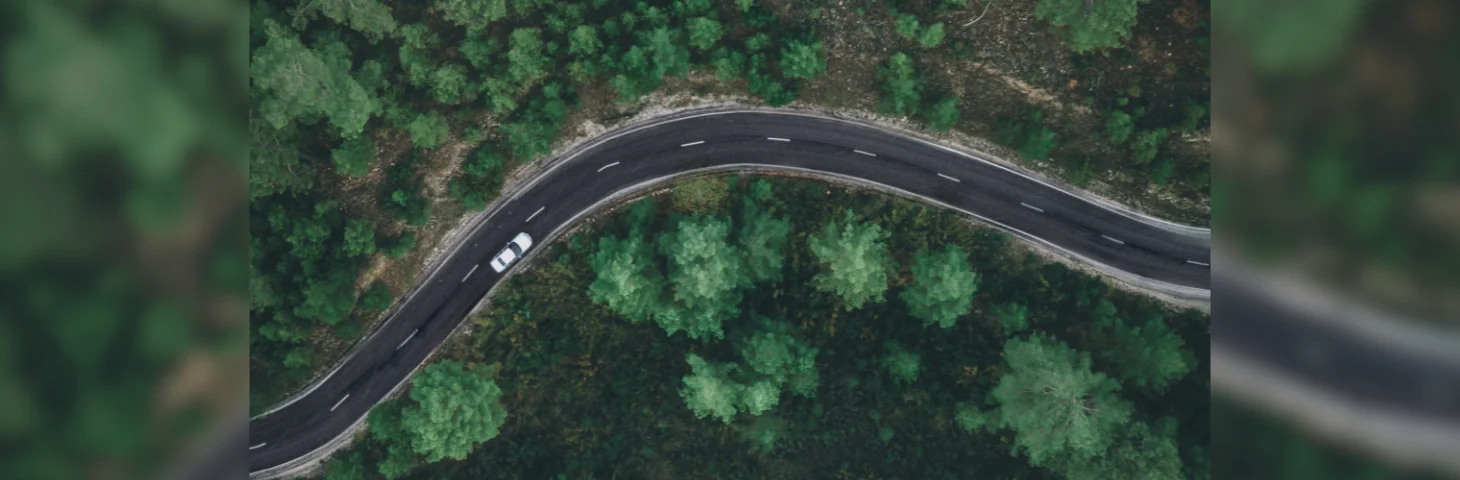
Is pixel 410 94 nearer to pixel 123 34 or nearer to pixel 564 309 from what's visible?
pixel 564 309

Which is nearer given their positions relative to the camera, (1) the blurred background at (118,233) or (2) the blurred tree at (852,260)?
(1) the blurred background at (118,233)

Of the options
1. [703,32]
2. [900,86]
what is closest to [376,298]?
[703,32]

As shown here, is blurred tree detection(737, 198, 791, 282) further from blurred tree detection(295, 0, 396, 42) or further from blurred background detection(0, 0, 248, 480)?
blurred background detection(0, 0, 248, 480)

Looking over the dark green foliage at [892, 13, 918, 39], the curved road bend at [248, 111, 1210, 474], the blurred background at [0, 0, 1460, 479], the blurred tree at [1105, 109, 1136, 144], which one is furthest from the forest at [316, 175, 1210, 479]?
the blurred background at [0, 0, 1460, 479]

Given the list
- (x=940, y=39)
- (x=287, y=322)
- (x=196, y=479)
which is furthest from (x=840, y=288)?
(x=196, y=479)

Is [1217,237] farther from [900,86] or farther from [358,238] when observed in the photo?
[358,238]

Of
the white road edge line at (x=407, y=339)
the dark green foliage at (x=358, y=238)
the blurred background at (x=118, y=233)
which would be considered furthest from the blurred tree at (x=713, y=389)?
the blurred background at (x=118, y=233)

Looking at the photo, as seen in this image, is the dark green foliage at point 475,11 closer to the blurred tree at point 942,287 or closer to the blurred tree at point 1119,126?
the blurred tree at point 942,287
